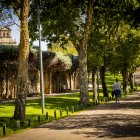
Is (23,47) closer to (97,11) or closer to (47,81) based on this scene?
(97,11)

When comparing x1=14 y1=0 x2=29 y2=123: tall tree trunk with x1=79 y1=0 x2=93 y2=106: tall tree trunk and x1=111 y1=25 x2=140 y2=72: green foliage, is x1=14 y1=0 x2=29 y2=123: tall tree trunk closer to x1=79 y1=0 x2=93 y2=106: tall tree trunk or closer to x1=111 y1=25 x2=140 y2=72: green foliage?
x1=79 y1=0 x2=93 y2=106: tall tree trunk

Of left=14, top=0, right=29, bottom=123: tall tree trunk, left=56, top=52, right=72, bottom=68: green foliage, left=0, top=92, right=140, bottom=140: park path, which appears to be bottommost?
left=0, top=92, right=140, bottom=140: park path

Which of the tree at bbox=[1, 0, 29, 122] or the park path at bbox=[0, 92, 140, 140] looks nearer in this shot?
the park path at bbox=[0, 92, 140, 140]

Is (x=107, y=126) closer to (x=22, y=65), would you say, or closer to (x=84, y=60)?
(x=22, y=65)

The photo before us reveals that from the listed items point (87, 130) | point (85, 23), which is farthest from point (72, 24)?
point (87, 130)

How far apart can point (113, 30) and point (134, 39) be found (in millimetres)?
6289

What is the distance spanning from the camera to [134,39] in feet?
142

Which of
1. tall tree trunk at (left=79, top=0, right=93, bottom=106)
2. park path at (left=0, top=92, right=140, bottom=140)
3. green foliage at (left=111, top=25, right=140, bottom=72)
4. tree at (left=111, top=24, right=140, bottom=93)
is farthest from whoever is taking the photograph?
green foliage at (left=111, top=25, right=140, bottom=72)

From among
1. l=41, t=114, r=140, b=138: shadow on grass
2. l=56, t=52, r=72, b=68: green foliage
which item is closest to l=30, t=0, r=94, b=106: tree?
l=41, t=114, r=140, b=138: shadow on grass

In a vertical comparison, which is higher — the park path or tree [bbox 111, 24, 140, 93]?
tree [bbox 111, 24, 140, 93]

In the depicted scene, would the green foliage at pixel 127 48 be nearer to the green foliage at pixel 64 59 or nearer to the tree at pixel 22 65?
the green foliage at pixel 64 59

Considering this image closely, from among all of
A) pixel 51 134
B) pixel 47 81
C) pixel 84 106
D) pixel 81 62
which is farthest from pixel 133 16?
pixel 47 81

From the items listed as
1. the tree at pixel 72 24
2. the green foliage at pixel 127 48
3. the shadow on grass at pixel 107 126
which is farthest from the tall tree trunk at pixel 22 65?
the green foliage at pixel 127 48

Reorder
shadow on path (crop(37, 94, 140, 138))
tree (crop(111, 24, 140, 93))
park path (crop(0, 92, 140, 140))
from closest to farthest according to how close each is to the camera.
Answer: park path (crop(0, 92, 140, 140)) → shadow on path (crop(37, 94, 140, 138)) → tree (crop(111, 24, 140, 93))
